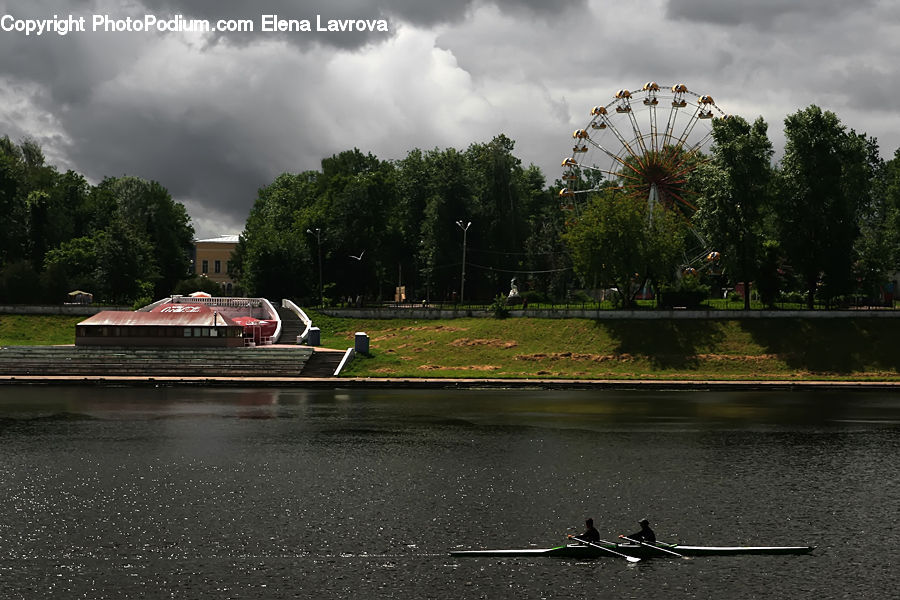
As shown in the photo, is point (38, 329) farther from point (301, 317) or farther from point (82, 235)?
point (82, 235)

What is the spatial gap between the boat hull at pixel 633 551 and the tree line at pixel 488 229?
59.6 metres

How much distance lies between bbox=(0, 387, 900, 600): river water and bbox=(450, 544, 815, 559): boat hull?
1.03 feet

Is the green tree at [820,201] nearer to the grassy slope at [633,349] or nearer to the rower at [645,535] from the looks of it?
the grassy slope at [633,349]

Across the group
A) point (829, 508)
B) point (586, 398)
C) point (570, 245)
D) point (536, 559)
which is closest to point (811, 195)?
point (570, 245)

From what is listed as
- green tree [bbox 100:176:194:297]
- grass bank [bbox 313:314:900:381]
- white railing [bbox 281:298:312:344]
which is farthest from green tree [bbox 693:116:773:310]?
green tree [bbox 100:176:194:297]

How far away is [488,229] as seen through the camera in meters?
118

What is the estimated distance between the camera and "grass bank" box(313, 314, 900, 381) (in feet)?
219

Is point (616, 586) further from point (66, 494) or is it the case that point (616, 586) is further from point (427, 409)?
point (427, 409)

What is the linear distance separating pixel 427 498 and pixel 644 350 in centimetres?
4585

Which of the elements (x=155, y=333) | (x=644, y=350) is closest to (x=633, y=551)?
(x=644, y=350)

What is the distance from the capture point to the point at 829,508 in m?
28.3

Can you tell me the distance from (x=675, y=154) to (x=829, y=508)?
246 ft

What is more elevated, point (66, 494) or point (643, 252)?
point (643, 252)

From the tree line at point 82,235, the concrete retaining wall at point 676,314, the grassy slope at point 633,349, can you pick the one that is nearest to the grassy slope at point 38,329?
Answer: the grassy slope at point 633,349
